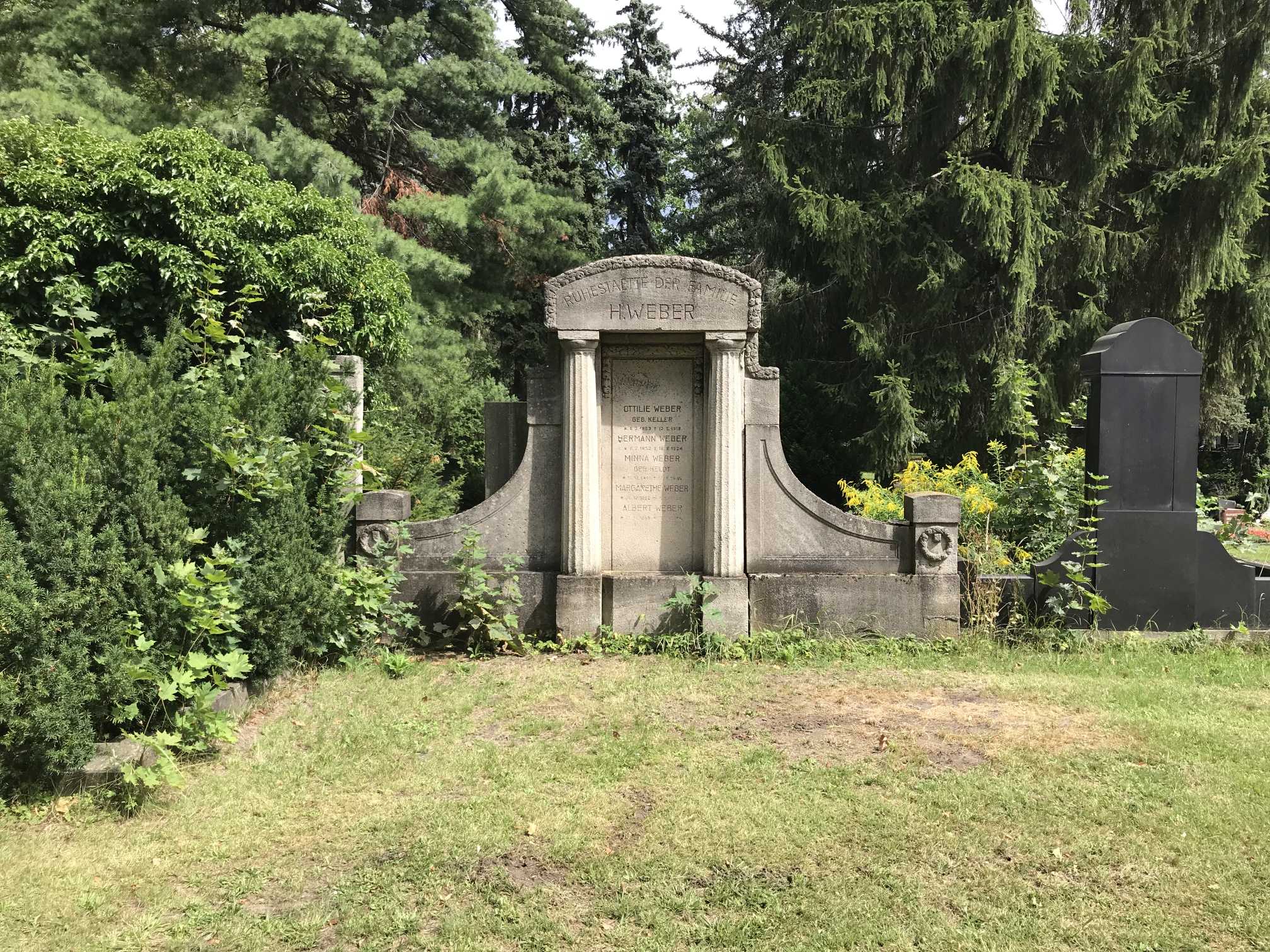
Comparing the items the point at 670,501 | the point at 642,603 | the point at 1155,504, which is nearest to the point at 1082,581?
the point at 1155,504

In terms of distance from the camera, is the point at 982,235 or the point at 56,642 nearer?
the point at 56,642

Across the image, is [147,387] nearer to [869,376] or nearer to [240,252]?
[240,252]

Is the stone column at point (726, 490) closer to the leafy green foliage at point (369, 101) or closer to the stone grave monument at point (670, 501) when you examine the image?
the stone grave monument at point (670, 501)

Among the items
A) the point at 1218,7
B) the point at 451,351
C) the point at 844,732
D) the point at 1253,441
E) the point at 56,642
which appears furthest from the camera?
the point at 1253,441

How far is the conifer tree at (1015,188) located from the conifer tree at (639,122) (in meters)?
8.52

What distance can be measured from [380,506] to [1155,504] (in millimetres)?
5518

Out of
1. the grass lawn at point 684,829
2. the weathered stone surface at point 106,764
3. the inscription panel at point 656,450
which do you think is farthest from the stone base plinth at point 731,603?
the weathered stone surface at point 106,764

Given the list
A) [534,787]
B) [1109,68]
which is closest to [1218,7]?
[1109,68]

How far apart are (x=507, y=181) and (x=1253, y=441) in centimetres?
2281

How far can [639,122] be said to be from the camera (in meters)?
21.6

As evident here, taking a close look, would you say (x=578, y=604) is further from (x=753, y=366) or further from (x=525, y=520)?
(x=753, y=366)

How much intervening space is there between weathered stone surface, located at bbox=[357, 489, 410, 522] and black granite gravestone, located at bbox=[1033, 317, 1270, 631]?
455cm

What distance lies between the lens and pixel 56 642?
3.42 m

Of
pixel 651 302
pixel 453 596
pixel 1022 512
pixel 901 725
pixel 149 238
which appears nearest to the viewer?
pixel 901 725
